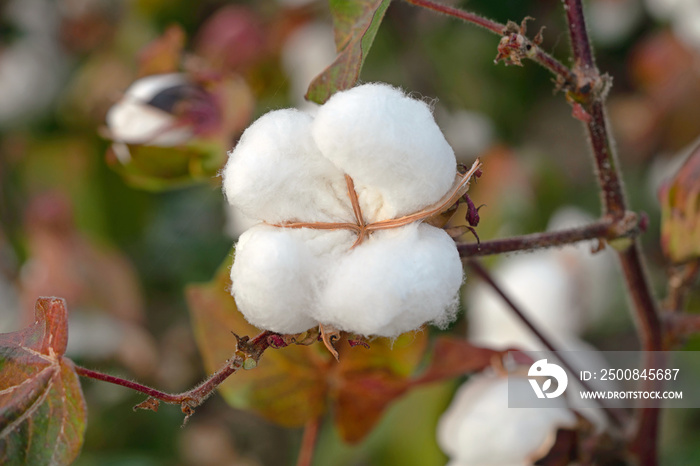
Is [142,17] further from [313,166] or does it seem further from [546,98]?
[313,166]

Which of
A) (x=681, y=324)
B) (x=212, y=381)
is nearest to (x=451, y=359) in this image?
(x=681, y=324)

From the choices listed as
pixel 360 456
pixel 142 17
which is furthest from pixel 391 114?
pixel 142 17

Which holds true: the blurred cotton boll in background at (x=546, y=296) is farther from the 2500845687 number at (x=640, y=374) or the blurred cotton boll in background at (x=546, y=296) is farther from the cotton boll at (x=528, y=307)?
the 2500845687 number at (x=640, y=374)

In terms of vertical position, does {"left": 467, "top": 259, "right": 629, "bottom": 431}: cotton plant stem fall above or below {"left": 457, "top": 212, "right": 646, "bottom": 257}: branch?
below

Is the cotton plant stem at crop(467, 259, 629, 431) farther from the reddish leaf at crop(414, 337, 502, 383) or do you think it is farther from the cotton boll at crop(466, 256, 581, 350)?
the cotton boll at crop(466, 256, 581, 350)

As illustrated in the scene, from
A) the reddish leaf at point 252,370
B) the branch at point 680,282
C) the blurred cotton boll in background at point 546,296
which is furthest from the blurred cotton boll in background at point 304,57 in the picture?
the branch at point 680,282

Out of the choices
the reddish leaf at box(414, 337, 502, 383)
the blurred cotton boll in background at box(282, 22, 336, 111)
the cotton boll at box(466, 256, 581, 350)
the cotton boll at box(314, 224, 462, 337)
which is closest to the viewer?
the cotton boll at box(314, 224, 462, 337)

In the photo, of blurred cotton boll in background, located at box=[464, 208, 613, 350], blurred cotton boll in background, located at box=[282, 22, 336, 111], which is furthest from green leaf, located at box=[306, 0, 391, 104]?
blurred cotton boll in background, located at box=[282, 22, 336, 111]

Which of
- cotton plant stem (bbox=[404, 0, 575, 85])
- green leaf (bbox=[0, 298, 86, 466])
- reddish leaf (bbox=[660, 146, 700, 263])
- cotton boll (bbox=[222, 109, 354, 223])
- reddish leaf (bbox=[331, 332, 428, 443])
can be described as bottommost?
reddish leaf (bbox=[331, 332, 428, 443])
